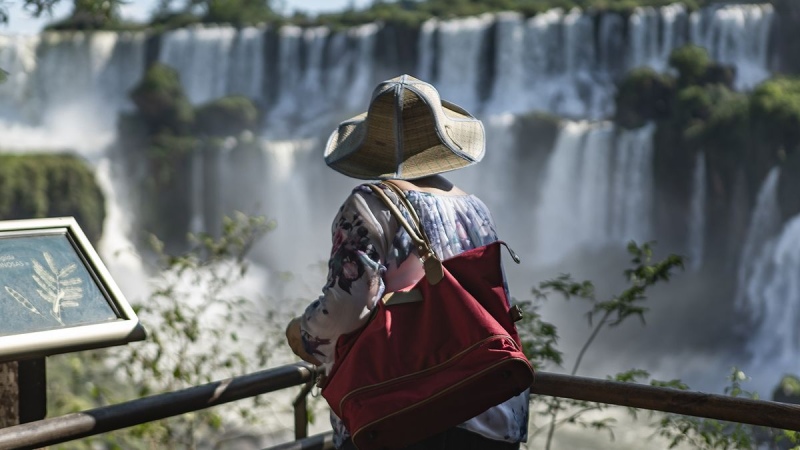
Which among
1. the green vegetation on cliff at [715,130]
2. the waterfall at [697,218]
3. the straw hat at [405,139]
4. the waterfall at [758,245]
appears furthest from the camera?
the waterfall at [697,218]

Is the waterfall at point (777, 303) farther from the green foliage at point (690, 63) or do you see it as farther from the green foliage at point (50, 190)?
the green foliage at point (50, 190)

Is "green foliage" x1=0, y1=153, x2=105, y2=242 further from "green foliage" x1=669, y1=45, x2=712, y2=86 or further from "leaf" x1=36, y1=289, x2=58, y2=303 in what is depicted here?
"leaf" x1=36, y1=289, x2=58, y2=303

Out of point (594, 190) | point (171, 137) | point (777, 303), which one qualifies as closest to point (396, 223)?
point (777, 303)

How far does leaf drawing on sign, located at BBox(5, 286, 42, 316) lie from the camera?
6.61ft

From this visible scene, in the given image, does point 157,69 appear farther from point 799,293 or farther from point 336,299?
point 336,299

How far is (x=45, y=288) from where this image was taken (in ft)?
6.81

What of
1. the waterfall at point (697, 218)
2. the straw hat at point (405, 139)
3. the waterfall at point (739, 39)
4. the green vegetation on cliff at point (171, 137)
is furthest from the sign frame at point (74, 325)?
the green vegetation on cliff at point (171, 137)

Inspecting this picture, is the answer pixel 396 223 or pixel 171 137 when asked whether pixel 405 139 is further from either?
pixel 171 137

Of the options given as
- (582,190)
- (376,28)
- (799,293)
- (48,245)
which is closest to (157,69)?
(376,28)

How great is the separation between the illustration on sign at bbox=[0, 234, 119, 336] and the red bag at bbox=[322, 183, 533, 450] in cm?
55

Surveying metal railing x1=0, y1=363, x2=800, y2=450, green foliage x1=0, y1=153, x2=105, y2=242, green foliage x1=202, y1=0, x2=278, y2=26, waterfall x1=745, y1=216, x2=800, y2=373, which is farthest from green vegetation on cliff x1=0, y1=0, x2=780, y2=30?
metal railing x1=0, y1=363, x2=800, y2=450

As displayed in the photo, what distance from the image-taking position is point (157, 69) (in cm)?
2173

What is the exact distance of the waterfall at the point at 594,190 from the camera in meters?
17.0

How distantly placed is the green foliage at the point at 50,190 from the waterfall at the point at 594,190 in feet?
24.4
